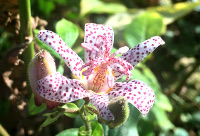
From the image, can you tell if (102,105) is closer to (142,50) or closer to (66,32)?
(142,50)

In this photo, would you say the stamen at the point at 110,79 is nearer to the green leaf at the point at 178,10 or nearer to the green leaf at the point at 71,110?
the green leaf at the point at 71,110

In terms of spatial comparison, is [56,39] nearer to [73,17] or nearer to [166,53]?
[73,17]

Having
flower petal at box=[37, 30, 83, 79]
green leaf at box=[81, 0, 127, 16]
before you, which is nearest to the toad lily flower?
flower petal at box=[37, 30, 83, 79]

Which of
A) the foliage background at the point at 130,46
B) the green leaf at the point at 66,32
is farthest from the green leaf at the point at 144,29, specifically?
the green leaf at the point at 66,32

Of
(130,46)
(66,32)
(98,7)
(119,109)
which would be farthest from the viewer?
(98,7)

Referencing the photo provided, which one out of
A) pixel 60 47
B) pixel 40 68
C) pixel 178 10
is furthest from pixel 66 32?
pixel 178 10

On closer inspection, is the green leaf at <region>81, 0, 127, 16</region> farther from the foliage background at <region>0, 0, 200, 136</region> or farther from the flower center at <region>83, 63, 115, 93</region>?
the flower center at <region>83, 63, 115, 93</region>
